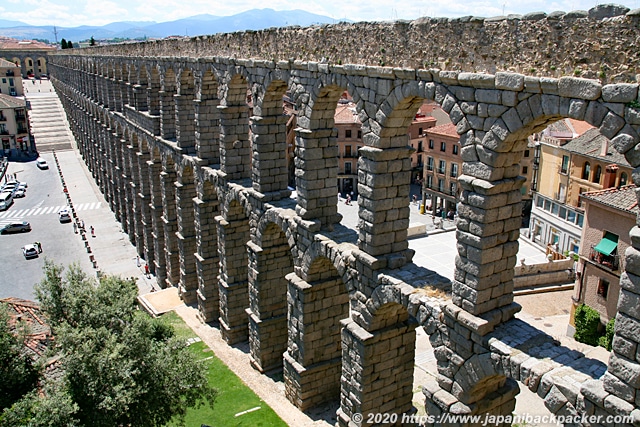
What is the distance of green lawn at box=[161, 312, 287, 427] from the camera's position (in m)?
22.5

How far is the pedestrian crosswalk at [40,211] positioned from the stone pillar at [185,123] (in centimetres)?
3554

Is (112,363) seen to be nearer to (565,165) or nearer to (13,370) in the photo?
(13,370)

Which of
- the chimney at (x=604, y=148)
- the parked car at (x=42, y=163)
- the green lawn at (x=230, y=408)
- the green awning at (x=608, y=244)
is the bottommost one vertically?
the parked car at (x=42, y=163)

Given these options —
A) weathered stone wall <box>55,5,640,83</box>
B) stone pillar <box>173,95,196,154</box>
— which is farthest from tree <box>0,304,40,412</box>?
stone pillar <box>173,95,196,154</box>

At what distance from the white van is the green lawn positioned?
51454mm

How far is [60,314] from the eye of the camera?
21.8 meters

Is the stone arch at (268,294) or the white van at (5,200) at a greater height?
the stone arch at (268,294)

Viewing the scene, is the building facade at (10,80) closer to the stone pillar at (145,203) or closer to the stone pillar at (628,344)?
the stone pillar at (145,203)

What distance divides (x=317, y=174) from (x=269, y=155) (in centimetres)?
399

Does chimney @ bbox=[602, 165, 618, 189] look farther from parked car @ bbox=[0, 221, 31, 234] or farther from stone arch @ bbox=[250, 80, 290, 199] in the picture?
parked car @ bbox=[0, 221, 31, 234]

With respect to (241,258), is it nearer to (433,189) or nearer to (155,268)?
(155,268)

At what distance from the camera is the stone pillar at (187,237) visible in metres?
33.1

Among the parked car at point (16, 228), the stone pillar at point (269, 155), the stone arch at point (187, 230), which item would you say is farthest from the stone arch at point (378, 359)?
the parked car at point (16, 228)

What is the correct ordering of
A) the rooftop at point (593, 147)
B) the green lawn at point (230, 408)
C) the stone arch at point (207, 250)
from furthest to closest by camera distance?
the rooftop at point (593, 147) → the stone arch at point (207, 250) → the green lawn at point (230, 408)
